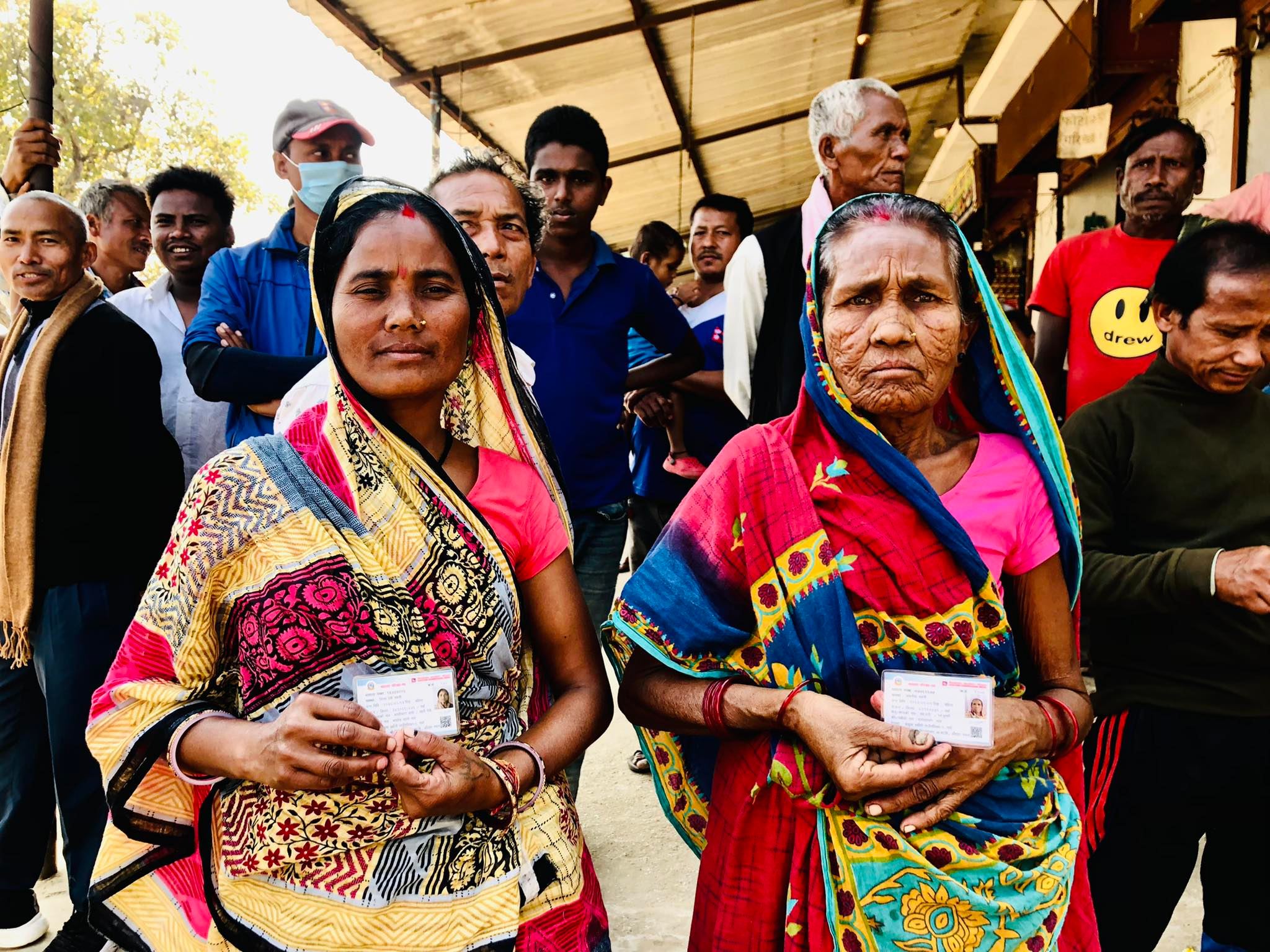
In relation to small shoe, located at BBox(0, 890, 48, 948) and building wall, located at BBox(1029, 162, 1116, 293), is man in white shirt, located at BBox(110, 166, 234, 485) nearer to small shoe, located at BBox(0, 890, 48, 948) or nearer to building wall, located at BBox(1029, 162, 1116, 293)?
small shoe, located at BBox(0, 890, 48, 948)

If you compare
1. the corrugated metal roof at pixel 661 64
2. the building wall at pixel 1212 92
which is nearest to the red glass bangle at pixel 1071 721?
the building wall at pixel 1212 92

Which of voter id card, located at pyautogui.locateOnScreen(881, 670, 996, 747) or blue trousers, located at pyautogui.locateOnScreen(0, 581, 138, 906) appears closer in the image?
voter id card, located at pyautogui.locateOnScreen(881, 670, 996, 747)

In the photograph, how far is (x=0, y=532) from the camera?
2.85m

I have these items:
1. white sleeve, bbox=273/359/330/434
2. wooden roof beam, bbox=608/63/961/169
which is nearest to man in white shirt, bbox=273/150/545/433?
white sleeve, bbox=273/359/330/434

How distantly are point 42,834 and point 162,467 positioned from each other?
121 cm

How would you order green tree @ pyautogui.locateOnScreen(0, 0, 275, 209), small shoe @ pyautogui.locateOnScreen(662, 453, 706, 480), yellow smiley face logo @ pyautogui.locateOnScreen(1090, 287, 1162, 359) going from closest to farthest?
yellow smiley face logo @ pyautogui.locateOnScreen(1090, 287, 1162, 359) < small shoe @ pyautogui.locateOnScreen(662, 453, 706, 480) < green tree @ pyautogui.locateOnScreen(0, 0, 275, 209)

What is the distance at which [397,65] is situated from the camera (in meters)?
5.93

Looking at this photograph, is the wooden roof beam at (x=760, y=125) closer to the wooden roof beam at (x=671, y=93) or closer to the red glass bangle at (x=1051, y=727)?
the wooden roof beam at (x=671, y=93)

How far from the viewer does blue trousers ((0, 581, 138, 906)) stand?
111 inches

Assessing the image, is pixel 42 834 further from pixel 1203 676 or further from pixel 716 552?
pixel 1203 676

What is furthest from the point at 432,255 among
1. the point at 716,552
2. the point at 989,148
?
the point at 989,148

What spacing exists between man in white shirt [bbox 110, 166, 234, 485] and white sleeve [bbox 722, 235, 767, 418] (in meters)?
1.75

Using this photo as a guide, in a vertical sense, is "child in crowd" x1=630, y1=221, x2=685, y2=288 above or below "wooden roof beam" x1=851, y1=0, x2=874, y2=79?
below

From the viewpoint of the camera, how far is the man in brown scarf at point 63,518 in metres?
2.84
